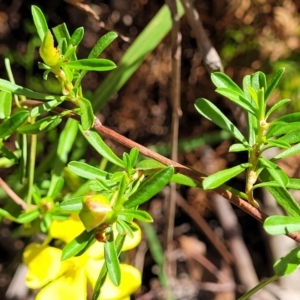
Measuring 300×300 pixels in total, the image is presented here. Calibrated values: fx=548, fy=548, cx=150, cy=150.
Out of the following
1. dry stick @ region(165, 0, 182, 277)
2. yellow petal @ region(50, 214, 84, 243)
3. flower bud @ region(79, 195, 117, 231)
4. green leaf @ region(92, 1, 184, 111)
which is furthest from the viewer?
green leaf @ region(92, 1, 184, 111)

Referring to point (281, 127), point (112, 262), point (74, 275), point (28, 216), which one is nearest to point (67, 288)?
point (74, 275)

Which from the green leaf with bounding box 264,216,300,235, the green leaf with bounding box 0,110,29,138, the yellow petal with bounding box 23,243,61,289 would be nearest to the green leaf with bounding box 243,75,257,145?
the green leaf with bounding box 264,216,300,235

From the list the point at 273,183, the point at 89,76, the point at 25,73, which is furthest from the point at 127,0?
the point at 273,183

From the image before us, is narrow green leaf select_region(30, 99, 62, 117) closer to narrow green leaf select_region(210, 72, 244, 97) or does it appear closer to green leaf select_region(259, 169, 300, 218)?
narrow green leaf select_region(210, 72, 244, 97)

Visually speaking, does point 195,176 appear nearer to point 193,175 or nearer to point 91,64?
point 193,175

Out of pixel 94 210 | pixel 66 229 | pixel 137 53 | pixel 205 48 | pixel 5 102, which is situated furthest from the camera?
pixel 137 53

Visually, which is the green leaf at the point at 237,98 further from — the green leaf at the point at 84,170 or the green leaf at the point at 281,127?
the green leaf at the point at 84,170

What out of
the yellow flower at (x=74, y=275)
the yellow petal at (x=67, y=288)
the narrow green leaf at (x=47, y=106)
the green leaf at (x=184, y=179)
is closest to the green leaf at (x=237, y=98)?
the green leaf at (x=184, y=179)
